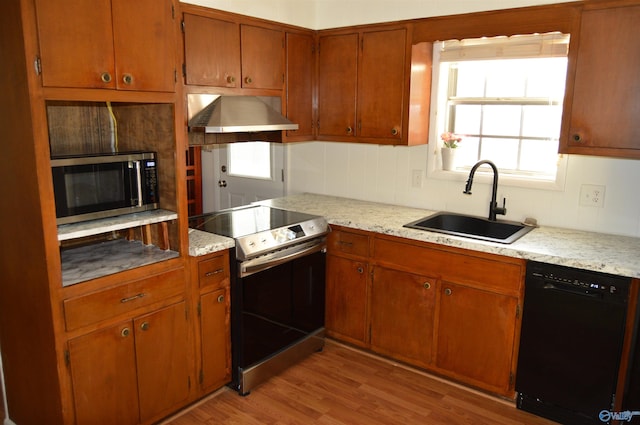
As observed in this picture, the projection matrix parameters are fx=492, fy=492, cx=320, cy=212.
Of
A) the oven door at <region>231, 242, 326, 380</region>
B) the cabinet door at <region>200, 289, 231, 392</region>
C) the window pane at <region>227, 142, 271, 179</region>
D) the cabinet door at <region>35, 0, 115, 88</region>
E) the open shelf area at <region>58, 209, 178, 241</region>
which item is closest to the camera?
the cabinet door at <region>35, 0, 115, 88</region>

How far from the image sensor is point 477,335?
274cm

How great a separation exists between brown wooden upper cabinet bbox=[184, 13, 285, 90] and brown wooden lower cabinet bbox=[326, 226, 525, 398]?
1.09 m

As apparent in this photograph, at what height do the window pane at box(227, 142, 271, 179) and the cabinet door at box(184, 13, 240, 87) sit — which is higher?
the cabinet door at box(184, 13, 240, 87)

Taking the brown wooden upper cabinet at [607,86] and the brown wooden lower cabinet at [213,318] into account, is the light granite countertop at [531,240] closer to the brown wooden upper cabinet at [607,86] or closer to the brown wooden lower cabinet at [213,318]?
the brown wooden upper cabinet at [607,86]

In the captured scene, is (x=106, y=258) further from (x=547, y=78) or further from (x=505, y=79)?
(x=547, y=78)

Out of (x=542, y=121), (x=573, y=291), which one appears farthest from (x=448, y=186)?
(x=573, y=291)

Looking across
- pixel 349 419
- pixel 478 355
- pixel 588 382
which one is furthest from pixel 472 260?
pixel 349 419

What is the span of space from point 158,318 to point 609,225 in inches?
98.5

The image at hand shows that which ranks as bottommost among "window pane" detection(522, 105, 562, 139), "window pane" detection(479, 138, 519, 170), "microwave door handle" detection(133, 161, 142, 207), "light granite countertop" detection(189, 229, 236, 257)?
"light granite countertop" detection(189, 229, 236, 257)

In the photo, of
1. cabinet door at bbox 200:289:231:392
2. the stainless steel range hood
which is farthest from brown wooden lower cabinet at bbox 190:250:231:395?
the stainless steel range hood

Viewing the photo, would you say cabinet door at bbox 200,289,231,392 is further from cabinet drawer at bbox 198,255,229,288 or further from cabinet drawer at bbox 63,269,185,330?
cabinet drawer at bbox 63,269,185,330

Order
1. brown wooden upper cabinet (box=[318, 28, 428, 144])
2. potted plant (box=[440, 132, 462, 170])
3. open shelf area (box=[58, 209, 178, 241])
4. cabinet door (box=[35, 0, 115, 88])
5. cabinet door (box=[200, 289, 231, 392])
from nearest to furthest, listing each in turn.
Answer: cabinet door (box=[35, 0, 115, 88]), open shelf area (box=[58, 209, 178, 241]), cabinet door (box=[200, 289, 231, 392]), brown wooden upper cabinet (box=[318, 28, 428, 144]), potted plant (box=[440, 132, 462, 170])

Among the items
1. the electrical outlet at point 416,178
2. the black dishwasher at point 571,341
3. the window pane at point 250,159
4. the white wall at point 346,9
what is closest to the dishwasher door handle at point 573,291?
the black dishwasher at point 571,341

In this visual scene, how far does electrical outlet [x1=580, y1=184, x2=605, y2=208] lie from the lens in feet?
9.18
